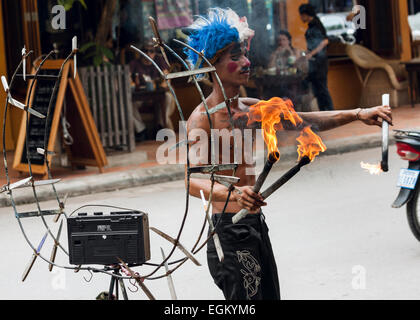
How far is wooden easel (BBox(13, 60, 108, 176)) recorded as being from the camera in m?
A: 10.6

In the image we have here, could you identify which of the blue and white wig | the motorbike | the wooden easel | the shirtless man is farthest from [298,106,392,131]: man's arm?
the wooden easel

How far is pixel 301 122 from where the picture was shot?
397 centimetres

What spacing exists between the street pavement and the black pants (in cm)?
160

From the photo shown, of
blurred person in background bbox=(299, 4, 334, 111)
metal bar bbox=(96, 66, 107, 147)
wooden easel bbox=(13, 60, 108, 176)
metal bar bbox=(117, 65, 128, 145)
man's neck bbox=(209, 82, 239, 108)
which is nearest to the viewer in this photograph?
man's neck bbox=(209, 82, 239, 108)

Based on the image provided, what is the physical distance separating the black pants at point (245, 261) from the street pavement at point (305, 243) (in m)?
1.60

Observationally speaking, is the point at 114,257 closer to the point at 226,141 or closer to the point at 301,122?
the point at 226,141

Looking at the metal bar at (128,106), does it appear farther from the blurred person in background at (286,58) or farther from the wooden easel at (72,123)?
the blurred person in background at (286,58)

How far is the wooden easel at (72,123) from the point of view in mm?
10578

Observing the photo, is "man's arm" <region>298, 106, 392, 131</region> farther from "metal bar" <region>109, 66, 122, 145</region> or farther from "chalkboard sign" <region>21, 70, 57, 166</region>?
"metal bar" <region>109, 66, 122, 145</region>

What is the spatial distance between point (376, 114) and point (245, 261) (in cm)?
92

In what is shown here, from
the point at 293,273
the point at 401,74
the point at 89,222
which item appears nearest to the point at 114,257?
the point at 89,222

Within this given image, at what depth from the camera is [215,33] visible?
396cm

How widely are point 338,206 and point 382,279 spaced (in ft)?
8.78

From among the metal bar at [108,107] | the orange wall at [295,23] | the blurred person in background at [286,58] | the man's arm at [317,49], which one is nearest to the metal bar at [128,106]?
the metal bar at [108,107]
